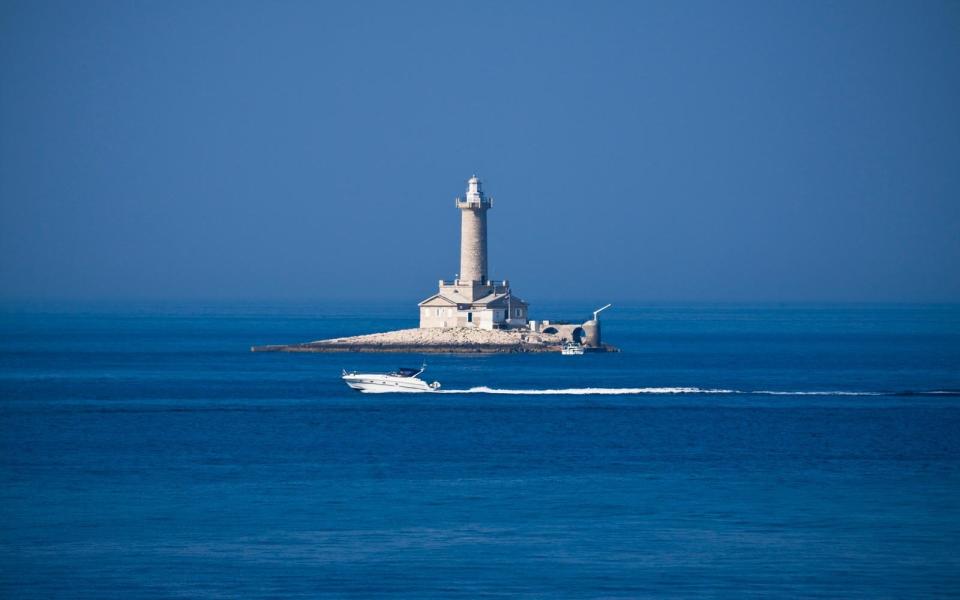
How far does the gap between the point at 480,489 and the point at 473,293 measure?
5814 cm

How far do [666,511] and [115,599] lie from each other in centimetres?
1150

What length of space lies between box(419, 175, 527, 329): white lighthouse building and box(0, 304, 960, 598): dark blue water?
74.7 ft

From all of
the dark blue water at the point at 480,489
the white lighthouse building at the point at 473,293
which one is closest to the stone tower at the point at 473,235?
the white lighthouse building at the point at 473,293

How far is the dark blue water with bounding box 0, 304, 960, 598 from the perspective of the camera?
2362 centimetres

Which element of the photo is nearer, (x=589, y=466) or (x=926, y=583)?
(x=926, y=583)

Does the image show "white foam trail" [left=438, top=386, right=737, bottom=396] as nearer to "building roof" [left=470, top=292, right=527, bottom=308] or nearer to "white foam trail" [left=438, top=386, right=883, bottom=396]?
"white foam trail" [left=438, top=386, right=883, bottom=396]

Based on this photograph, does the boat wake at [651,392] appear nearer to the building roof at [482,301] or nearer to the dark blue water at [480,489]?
the dark blue water at [480,489]

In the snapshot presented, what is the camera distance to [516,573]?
23719 mm

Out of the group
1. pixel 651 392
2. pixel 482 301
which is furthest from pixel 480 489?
pixel 482 301

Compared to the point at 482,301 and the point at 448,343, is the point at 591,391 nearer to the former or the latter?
the point at 448,343

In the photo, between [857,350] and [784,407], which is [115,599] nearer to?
[784,407]

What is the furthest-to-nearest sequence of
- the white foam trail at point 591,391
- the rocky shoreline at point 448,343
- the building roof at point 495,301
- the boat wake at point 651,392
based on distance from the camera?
the building roof at point 495,301 → the rocky shoreline at point 448,343 → the boat wake at point 651,392 → the white foam trail at point 591,391

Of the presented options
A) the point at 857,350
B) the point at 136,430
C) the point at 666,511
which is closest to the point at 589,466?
the point at 666,511

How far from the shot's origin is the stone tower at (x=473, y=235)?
3570 inches
